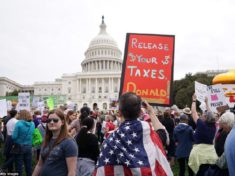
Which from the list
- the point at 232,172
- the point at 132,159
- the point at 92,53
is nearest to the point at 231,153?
the point at 232,172

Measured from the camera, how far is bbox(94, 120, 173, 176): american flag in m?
2.81

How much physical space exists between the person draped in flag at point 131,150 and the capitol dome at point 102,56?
96099 millimetres

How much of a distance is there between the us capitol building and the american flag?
8267 cm

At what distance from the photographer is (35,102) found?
2050 centimetres

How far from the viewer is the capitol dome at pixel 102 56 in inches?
4040

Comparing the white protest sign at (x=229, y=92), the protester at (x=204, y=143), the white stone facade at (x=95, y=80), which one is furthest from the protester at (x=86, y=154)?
the white stone facade at (x=95, y=80)

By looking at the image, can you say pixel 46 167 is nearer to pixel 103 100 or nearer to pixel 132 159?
pixel 132 159

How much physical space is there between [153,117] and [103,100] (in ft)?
286

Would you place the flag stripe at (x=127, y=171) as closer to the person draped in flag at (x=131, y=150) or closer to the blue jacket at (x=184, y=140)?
the person draped in flag at (x=131, y=150)

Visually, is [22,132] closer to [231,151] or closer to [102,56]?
[231,151]

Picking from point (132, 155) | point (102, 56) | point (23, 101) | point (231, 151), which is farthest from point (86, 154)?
point (102, 56)

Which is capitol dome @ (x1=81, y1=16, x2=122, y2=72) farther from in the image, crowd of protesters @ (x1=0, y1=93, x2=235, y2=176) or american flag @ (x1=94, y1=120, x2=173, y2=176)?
american flag @ (x1=94, y1=120, x2=173, y2=176)

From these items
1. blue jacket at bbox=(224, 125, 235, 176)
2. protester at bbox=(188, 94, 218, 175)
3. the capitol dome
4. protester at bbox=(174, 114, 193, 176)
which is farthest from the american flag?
the capitol dome

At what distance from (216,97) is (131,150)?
6357 millimetres
